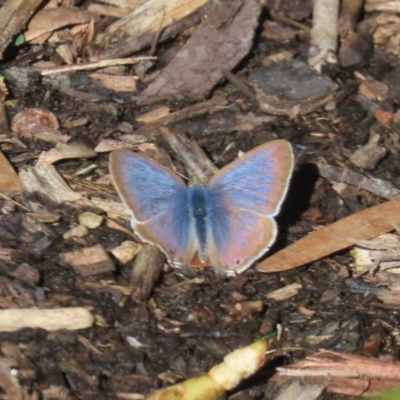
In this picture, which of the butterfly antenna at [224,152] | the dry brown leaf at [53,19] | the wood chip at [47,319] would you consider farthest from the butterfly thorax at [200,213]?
the dry brown leaf at [53,19]

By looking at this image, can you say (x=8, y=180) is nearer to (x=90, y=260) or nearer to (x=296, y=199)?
(x=90, y=260)

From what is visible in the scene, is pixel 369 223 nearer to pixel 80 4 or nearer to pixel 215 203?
pixel 215 203

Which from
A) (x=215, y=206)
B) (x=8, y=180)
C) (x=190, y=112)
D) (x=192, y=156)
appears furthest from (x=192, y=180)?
(x=8, y=180)

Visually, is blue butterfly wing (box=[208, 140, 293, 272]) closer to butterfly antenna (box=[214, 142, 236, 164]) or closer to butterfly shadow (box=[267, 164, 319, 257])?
butterfly shadow (box=[267, 164, 319, 257])

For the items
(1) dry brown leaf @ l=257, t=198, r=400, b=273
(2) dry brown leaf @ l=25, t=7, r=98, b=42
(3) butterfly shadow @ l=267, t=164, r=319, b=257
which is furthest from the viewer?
(2) dry brown leaf @ l=25, t=7, r=98, b=42

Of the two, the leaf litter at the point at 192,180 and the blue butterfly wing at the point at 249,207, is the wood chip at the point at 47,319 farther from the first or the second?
the blue butterfly wing at the point at 249,207

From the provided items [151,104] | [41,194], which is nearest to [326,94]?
[151,104]

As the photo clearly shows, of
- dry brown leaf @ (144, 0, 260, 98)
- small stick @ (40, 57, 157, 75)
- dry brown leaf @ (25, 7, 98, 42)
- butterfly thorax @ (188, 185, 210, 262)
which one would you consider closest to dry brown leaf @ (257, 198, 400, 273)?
butterfly thorax @ (188, 185, 210, 262)
